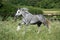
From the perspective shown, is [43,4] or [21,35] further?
[43,4]

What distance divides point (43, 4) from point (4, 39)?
83.3ft

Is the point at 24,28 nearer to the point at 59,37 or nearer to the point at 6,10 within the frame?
Answer: the point at 59,37

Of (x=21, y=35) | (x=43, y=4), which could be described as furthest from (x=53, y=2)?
(x=21, y=35)

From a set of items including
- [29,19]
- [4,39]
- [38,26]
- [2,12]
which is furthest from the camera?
[2,12]

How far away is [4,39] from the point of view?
877 cm

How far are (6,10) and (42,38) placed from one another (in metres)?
12.4

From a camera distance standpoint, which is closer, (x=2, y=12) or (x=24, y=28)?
(x=24, y=28)

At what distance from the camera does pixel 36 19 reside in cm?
1163

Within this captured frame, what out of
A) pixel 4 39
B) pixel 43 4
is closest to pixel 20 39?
pixel 4 39

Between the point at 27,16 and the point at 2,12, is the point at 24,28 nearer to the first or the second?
the point at 27,16

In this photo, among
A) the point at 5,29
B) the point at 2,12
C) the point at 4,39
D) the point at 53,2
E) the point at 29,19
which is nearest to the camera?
the point at 4,39

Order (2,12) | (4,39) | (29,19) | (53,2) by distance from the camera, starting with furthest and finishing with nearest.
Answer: (53,2)
(2,12)
(29,19)
(4,39)

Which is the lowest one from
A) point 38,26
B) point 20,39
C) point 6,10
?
point 6,10

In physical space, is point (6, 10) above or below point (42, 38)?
below
